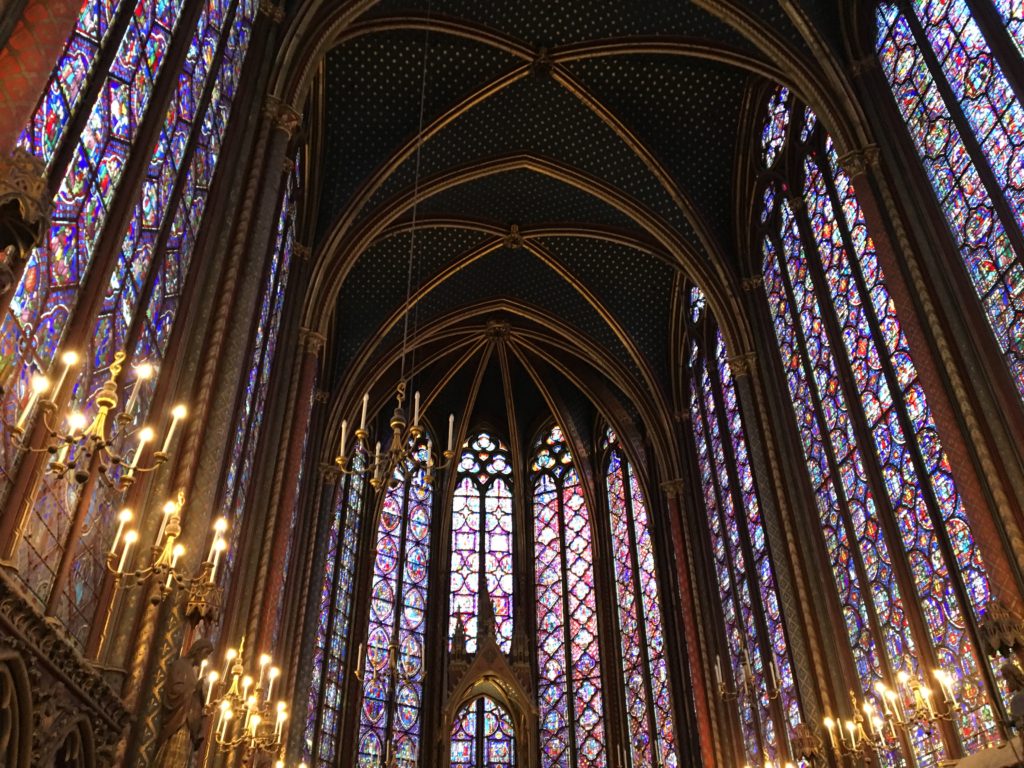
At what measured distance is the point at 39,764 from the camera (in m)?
5.94

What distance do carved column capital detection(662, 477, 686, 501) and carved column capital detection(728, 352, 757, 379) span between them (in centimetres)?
404

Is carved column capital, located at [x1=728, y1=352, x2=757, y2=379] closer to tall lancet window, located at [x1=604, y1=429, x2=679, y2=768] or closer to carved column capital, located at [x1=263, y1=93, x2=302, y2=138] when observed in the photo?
tall lancet window, located at [x1=604, y1=429, x2=679, y2=768]

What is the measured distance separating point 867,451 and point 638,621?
9.85m

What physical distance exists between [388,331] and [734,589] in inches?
352

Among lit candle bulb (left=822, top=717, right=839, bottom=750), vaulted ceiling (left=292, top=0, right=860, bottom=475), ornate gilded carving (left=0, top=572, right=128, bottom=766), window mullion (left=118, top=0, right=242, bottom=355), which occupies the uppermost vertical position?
vaulted ceiling (left=292, top=0, right=860, bottom=475)

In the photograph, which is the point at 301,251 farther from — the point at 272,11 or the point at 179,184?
the point at 179,184

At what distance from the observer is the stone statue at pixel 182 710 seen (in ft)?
25.2

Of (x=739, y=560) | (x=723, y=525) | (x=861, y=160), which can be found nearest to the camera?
(x=861, y=160)

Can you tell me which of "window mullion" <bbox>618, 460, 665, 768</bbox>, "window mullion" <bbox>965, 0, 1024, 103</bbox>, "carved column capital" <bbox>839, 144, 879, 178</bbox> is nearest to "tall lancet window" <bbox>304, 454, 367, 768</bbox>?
"window mullion" <bbox>618, 460, 665, 768</bbox>

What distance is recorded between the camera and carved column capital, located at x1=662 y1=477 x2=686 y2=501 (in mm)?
19125

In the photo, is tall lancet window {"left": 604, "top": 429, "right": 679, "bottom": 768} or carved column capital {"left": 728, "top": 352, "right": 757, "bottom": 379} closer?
carved column capital {"left": 728, "top": 352, "right": 757, "bottom": 379}

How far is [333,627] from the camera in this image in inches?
764

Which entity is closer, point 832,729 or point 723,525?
point 832,729

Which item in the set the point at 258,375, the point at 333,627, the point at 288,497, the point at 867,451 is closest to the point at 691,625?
the point at 867,451
